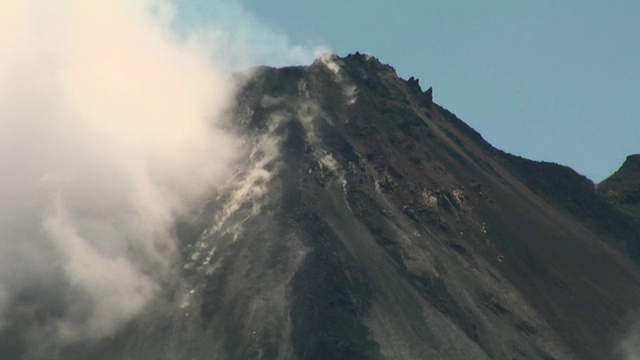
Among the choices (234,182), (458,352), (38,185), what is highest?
(38,185)

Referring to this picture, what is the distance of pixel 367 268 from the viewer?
15762 centimetres

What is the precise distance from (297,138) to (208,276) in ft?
122

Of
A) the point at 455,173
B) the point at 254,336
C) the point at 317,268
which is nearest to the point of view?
the point at 254,336

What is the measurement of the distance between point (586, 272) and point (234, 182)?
179 feet

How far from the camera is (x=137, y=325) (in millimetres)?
A: 148250

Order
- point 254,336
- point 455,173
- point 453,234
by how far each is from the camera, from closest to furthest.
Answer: point 254,336
point 453,234
point 455,173

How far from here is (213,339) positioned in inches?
5674

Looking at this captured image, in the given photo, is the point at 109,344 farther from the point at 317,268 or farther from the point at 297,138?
the point at 297,138

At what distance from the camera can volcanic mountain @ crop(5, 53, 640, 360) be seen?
476 feet

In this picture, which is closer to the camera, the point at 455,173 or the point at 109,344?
the point at 109,344

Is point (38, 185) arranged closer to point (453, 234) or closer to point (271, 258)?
point (271, 258)

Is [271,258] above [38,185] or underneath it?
underneath

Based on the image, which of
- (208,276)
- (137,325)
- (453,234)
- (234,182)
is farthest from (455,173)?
(137,325)

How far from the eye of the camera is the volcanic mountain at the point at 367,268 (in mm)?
145000
